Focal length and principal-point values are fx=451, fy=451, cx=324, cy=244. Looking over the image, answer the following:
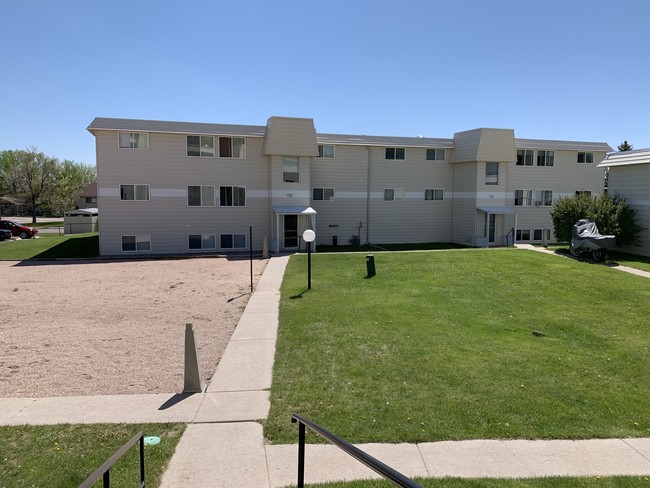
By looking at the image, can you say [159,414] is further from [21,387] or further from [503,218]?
[503,218]

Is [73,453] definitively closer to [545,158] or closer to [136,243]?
[136,243]

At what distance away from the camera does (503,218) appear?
104 ft

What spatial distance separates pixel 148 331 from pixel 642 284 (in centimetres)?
1530

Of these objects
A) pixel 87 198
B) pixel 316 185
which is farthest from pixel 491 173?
Result: pixel 87 198

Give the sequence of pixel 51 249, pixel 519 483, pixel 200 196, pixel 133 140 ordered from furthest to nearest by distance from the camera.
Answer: pixel 51 249
pixel 200 196
pixel 133 140
pixel 519 483

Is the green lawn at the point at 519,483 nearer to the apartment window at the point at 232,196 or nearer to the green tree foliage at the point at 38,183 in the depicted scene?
the apartment window at the point at 232,196

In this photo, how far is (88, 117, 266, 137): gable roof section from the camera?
83.9ft

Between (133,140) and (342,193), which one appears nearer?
(133,140)

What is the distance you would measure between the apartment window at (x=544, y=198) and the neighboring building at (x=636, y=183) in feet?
28.7

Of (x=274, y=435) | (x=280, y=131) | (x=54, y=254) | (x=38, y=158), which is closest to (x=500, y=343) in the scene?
(x=274, y=435)

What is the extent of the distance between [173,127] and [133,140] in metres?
2.42

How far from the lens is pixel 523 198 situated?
33188mm

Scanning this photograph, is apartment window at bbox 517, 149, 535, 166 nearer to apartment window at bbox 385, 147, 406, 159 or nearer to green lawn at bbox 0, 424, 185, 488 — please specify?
apartment window at bbox 385, 147, 406, 159

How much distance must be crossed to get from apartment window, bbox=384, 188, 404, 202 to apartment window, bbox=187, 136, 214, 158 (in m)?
12.2
